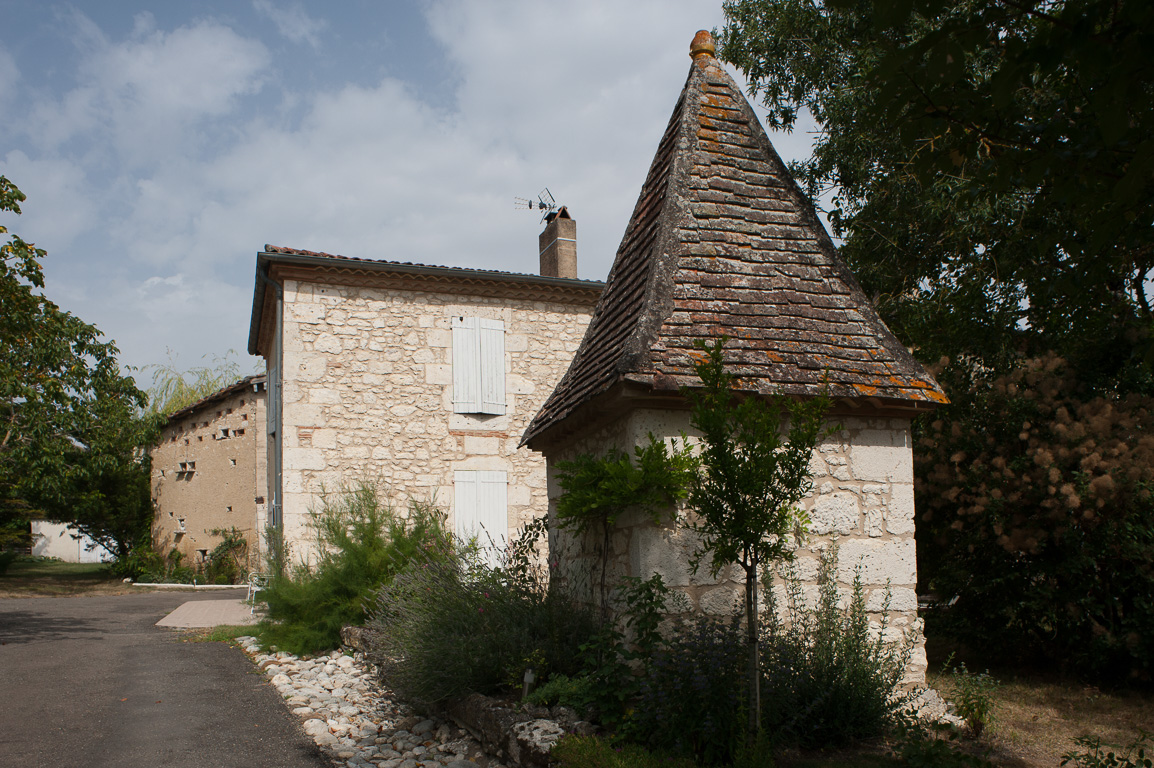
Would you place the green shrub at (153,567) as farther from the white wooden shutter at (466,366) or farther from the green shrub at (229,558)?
the white wooden shutter at (466,366)

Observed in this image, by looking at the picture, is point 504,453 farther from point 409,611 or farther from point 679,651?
point 679,651

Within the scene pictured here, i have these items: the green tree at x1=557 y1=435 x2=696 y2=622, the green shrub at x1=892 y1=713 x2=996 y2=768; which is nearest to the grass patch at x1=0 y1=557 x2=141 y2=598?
the green tree at x1=557 y1=435 x2=696 y2=622

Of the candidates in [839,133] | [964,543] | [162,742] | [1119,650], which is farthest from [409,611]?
[839,133]

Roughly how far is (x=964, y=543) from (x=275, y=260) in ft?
30.0

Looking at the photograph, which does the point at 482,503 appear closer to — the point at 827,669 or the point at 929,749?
the point at 827,669

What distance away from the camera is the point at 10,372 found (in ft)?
35.8

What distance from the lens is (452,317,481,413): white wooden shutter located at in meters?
12.1

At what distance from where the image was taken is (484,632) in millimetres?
5410

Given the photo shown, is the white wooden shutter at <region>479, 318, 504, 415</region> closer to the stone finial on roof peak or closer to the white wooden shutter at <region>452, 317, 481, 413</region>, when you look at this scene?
the white wooden shutter at <region>452, 317, 481, 413</region>

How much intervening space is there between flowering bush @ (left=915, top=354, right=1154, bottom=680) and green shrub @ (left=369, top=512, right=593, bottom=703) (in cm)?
341

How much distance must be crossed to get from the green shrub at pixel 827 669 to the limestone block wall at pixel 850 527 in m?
0.09

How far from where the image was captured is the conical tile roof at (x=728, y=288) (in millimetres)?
4859

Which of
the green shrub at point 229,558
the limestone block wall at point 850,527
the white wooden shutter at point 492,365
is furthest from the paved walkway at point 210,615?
the limestone block wall at point 850,527

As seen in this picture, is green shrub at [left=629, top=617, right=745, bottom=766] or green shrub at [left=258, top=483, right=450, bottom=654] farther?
green shrub at [left=258, top=483, right=450, bottom=654]
